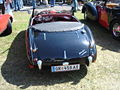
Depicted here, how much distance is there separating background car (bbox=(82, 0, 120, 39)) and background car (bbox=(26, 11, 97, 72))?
190 centimetres

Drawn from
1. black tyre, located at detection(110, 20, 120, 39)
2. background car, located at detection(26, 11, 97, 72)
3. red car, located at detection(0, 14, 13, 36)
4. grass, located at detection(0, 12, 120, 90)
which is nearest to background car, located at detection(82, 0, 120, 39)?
black tyre, located at detection(110, 20, 120, 39)

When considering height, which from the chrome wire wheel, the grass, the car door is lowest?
the grass

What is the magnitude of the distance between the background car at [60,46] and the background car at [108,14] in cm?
190

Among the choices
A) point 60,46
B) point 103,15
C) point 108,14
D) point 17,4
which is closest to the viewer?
point 60,46

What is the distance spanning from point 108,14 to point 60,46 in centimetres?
318

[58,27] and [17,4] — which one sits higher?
[17,4]

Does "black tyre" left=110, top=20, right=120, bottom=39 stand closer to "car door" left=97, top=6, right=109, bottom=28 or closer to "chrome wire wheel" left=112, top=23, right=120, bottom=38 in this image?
"chrome wire wheel" left=112, top=23, right=120, bottom=38

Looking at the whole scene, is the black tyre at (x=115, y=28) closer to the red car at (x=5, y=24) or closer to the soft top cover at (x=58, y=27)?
the soft top cover at (x=58, y=27)

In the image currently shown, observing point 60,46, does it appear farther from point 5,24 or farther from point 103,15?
point 103,15

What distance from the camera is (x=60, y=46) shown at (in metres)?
4.00

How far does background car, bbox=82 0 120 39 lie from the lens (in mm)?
6213

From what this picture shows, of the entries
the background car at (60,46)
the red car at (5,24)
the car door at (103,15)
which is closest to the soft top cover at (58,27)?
the background car at (60,46)

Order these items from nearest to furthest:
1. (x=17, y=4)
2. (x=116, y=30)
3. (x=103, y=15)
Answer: (x=116, y=30), (x=103, y=15), (x=17, y=4)

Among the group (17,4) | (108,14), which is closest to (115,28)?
(108,14)
